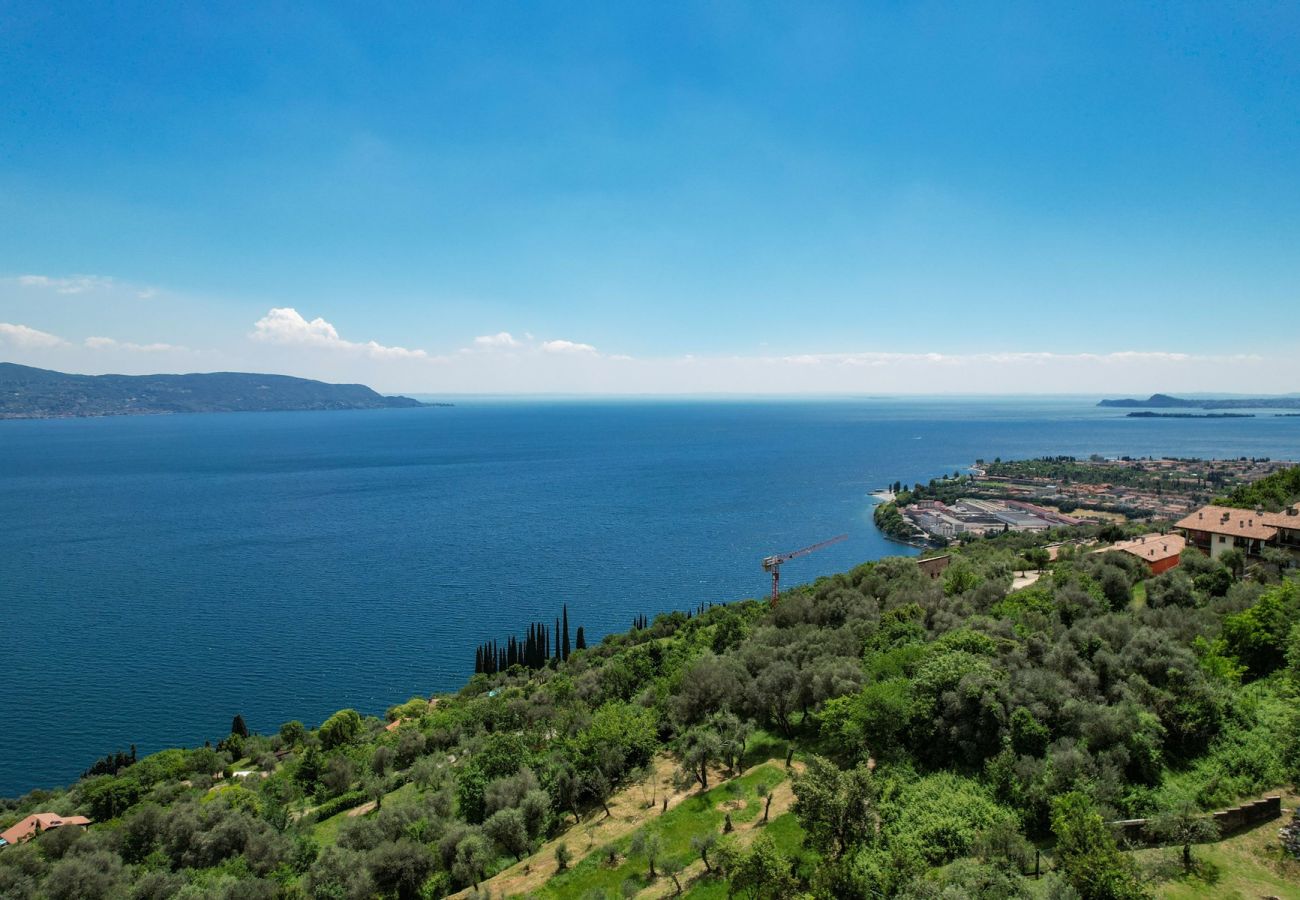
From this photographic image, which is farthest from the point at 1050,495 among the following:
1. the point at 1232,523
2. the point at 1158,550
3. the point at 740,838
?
the point at 740,838

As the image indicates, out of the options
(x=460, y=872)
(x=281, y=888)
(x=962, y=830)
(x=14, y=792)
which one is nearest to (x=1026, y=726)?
(x=962, y=830)

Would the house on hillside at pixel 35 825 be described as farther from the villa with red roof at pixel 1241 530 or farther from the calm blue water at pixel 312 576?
the villa with red roof at pixel 1241 530

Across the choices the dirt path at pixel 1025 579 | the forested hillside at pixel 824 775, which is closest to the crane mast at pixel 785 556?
the dirt path at pixel 1025 579

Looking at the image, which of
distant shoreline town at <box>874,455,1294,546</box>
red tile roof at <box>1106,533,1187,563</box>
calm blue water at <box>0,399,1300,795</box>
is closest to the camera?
red tile roof at <box>1106,533,1187,563</box>

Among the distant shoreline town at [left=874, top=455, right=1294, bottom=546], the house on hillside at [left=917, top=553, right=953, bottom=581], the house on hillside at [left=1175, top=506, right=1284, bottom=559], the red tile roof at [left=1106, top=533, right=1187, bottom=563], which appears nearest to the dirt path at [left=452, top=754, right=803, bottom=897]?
the red tile roof at [left=1106, top=533, right=1187, bottom=563]

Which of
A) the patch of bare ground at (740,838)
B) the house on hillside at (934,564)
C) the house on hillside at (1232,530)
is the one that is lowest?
the house on hillside at (934,564)

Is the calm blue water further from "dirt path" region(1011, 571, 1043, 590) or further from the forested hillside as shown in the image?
"dirt path" region(1011, 571, 1043, 590)
